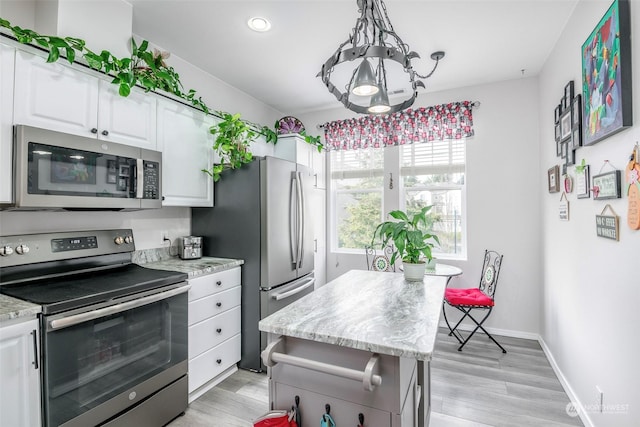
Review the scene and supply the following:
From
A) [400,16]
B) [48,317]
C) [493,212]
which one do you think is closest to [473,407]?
[493,212]

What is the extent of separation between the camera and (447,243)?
12.4ft

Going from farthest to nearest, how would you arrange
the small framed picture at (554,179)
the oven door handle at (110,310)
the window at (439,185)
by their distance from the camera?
1. the window at (439,185)
2. the small framed picture at (554,179)
3. the oven door handle at (110,310)

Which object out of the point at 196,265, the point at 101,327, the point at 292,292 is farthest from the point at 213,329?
the point at 101,327

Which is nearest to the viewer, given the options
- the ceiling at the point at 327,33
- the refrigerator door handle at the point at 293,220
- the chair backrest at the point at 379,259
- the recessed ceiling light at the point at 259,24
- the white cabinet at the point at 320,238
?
the ceiling at the point at 327,33

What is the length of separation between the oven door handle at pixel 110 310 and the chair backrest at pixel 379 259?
2.42 metres

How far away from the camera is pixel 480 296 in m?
3.12

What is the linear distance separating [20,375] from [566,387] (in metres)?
3.37

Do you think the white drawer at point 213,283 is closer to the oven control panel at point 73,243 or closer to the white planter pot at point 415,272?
the oven control panel at point 73,243

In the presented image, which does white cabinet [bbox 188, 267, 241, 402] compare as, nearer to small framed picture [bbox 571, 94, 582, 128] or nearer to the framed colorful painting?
the framed colorful painting

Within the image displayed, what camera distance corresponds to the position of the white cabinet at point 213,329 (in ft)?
7.36

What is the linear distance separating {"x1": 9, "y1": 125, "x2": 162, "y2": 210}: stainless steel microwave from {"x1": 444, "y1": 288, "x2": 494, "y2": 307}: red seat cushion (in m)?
2.76

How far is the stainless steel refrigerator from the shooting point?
8.69 ft

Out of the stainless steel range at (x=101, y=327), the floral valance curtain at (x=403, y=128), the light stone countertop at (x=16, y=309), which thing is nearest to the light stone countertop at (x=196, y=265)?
the stainless steel range at (x=101, y=327)

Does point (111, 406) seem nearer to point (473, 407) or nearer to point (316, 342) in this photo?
point (316, 342)
